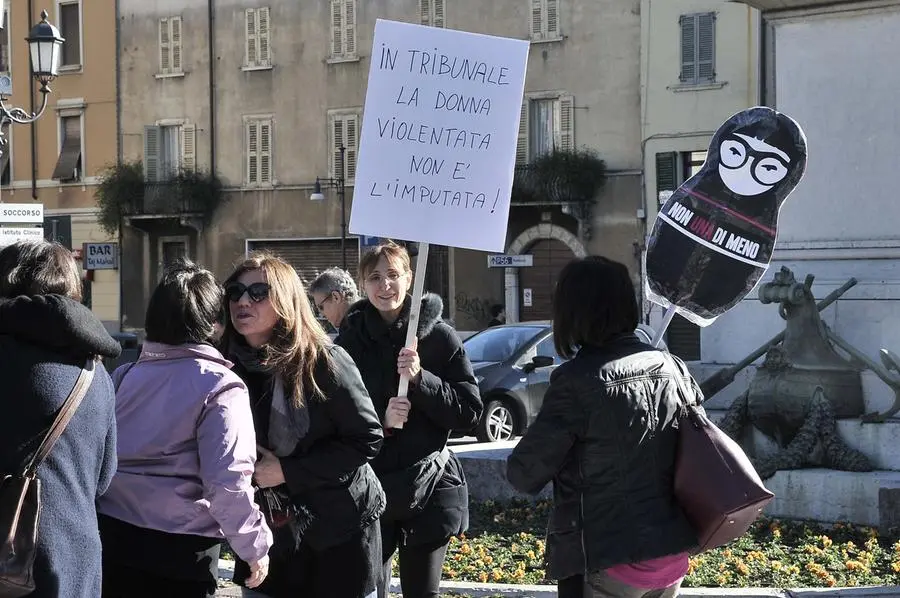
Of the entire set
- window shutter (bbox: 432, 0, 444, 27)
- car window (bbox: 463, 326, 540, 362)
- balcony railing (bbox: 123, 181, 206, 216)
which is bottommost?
car window (bbox: 463, 326, 540, 362)

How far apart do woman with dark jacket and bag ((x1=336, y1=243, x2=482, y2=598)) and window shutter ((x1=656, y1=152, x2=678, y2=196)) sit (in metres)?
28.0

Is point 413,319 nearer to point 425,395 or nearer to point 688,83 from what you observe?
point 425,395

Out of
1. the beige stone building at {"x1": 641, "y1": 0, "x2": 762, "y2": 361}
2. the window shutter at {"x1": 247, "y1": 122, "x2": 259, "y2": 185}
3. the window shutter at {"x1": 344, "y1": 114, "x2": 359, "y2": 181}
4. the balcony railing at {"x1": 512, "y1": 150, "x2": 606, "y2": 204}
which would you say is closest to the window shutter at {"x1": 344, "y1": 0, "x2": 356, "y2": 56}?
the window shutter at {"x1": 344, "y1": 114, "x2": 359, "y2": 181}

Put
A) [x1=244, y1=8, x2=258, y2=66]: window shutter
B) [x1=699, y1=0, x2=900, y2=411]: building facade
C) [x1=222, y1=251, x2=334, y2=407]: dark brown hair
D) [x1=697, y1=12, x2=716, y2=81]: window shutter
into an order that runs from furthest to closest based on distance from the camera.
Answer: [x1=244, y1=8, x2=258, y2=66]: window shutter, [x1=697, y1=12, x2=716, y2=81]: window shutter, [x1=699, y1=0, x2=900, y2=411]: building facade, [x1=222, y1=251, x2=334, y2=407]: dark brown hair

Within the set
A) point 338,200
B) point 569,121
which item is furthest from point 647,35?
point 338,200

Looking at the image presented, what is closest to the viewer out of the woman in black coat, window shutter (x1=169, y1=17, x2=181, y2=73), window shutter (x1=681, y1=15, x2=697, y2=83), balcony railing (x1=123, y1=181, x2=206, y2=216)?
the woman in black coat

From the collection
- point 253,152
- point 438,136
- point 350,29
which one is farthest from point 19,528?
point 253,152

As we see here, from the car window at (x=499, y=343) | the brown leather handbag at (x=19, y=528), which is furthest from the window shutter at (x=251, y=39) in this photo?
the brown leather handbag at (x=19, y=528)

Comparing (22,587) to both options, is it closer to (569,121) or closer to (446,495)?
(446,495)

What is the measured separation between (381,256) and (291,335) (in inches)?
40.2

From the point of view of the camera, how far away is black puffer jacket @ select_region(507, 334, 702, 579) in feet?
12.7

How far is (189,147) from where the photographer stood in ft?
133

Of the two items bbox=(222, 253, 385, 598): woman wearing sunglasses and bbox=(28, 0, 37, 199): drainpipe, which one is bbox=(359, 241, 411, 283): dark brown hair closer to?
bbox=(222, 253, 385, 598): woman wearing sunglasses

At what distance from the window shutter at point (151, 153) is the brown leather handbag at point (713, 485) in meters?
38.2
